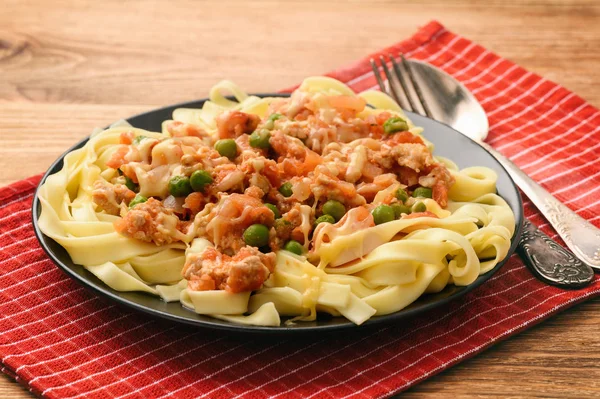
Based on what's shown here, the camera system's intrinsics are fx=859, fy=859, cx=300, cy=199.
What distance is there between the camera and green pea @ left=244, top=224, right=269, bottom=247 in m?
5.95

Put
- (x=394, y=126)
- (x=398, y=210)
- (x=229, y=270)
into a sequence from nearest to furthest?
1. (x=229, y=270)
2. (x=398, y=210)
3. (x=394, y=126)

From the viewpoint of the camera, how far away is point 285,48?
10750 mm

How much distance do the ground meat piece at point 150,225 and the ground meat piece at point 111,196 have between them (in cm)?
39

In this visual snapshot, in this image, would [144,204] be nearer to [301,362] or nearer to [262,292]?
[262,292]

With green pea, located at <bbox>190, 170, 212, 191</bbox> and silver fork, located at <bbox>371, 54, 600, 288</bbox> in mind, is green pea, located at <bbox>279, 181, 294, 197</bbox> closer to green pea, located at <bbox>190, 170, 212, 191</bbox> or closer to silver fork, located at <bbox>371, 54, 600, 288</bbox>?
green pea, located at <bbox>190, 170, 212, 191</bbox>

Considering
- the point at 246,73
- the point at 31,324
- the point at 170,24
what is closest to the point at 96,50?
the point at 170,24

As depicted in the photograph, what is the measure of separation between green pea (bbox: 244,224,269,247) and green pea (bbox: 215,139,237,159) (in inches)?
39.8

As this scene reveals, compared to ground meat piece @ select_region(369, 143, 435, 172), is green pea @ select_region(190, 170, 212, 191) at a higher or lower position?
higher

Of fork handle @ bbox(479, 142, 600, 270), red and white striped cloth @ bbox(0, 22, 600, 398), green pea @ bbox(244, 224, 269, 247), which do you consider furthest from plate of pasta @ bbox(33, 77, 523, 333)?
fork handle @ bbox(479, 142, 600, 270)

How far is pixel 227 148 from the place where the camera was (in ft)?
22.4

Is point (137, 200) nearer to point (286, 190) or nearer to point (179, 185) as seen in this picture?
point (179, 185)

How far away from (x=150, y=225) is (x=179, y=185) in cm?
43

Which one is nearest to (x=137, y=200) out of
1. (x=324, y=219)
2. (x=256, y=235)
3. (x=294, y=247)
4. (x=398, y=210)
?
(x=256, y=235)

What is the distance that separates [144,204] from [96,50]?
499 centimetres
